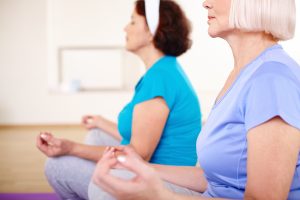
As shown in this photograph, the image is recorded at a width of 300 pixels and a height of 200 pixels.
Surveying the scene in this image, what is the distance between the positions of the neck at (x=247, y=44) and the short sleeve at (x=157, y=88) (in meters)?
0.59

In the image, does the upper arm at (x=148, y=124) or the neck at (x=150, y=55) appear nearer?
the upper arm at (x=148, y=124)

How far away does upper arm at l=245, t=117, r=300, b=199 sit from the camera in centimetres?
94

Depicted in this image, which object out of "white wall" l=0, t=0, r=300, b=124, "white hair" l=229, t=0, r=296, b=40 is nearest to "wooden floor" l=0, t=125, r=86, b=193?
"white wall" l=0, t=0, r=300, b=124

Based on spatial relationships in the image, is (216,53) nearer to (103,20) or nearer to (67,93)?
(103,20)

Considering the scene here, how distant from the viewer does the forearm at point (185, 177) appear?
4.52 feet

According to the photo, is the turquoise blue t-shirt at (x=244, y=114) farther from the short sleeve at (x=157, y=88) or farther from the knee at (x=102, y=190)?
the short sleeve at (x=157, y=88)

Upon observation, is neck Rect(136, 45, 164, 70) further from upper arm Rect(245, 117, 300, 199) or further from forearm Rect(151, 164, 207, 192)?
upper arm Rect(245, 117, 300, 199)

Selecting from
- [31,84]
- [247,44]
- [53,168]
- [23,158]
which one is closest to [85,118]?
[53,168]

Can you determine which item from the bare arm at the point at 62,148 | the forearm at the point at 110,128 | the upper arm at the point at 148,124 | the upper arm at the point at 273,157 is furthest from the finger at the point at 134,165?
the forearm at the point at 110,128

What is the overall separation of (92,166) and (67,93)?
4.82m

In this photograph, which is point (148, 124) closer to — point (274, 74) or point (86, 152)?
point (86, 152)

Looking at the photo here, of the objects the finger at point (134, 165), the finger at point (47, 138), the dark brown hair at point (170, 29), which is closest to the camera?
the finger at point (134, 165)

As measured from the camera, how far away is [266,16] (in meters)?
1.08

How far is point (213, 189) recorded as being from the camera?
3.95 feet
